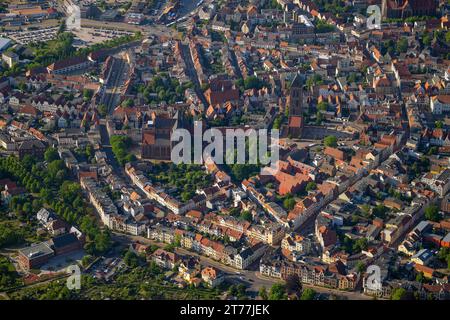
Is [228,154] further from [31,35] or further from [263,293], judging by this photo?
[31,35]

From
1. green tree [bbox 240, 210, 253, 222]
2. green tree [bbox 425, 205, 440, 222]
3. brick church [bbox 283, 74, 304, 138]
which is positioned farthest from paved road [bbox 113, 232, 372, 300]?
brick church [bbox 283, 74, 304, 138]

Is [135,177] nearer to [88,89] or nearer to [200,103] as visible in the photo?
[200,103]

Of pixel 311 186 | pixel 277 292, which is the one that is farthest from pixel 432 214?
pixel 277 292

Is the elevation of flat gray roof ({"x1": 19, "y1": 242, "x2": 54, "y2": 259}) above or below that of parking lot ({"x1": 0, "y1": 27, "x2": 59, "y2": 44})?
below

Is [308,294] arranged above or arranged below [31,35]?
below

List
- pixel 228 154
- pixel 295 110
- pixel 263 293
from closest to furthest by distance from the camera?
pixel 263 293, pixel 228 154, pixel 295 110

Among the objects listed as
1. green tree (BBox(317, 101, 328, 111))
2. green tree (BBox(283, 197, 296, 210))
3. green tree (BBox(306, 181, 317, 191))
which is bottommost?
green tree (BBox(283, 197, 296, 210))

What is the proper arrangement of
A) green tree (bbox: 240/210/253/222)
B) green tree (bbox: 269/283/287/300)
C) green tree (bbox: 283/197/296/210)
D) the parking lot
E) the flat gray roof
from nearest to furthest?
green tree (bbox: 269/283/287/300) → the flat gray roof → green tree (bbox: 240/210/253/222) → green tree (bbox: 283/197/296/210) → the parking lot

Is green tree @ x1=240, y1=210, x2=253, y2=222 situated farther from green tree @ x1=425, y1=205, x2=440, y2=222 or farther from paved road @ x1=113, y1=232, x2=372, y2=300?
green tree @ x1=425, y1=205, x2=440, y2=222

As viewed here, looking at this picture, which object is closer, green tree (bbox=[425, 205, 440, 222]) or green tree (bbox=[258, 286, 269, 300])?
green tree (bbox=[258, 286, 269, 300])

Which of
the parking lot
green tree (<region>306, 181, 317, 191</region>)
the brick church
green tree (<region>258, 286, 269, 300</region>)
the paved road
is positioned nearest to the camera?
green tree (<region>258, 286, 269, 300</region>)
